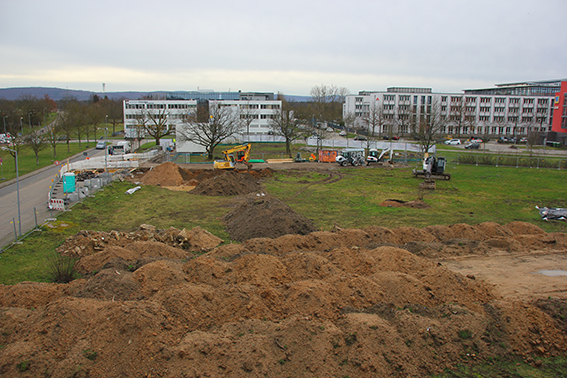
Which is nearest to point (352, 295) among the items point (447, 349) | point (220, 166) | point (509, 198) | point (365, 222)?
point (447, 349)

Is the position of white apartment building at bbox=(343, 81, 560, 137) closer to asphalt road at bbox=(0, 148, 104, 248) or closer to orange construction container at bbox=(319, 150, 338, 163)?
orange construction container at bbox=(319, 150, 338, 163)

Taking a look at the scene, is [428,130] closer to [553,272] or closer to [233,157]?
[233,157]

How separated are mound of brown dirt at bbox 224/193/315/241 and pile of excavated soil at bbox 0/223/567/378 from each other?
6467 mm

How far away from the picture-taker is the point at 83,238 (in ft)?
57.9

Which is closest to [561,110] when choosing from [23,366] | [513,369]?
[513,369]

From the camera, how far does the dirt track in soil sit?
8273mm

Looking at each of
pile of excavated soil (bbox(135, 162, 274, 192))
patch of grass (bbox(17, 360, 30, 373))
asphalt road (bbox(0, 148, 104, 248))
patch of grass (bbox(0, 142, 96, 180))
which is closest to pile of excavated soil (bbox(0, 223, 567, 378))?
patch of grass (bbox(17, 360, 30, 373))

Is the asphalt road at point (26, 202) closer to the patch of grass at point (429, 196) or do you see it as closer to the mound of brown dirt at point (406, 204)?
the patch of grass at point (429, 196)

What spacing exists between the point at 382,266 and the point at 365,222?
375 inches

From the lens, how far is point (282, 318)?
999 cm

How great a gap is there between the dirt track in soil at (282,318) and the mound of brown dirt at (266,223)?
19.7 feet

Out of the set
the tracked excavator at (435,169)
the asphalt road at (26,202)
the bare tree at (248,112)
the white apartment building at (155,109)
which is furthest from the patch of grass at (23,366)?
the white apartment building at (155,109)

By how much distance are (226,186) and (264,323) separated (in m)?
23.7

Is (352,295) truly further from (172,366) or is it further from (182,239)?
(182,239)
